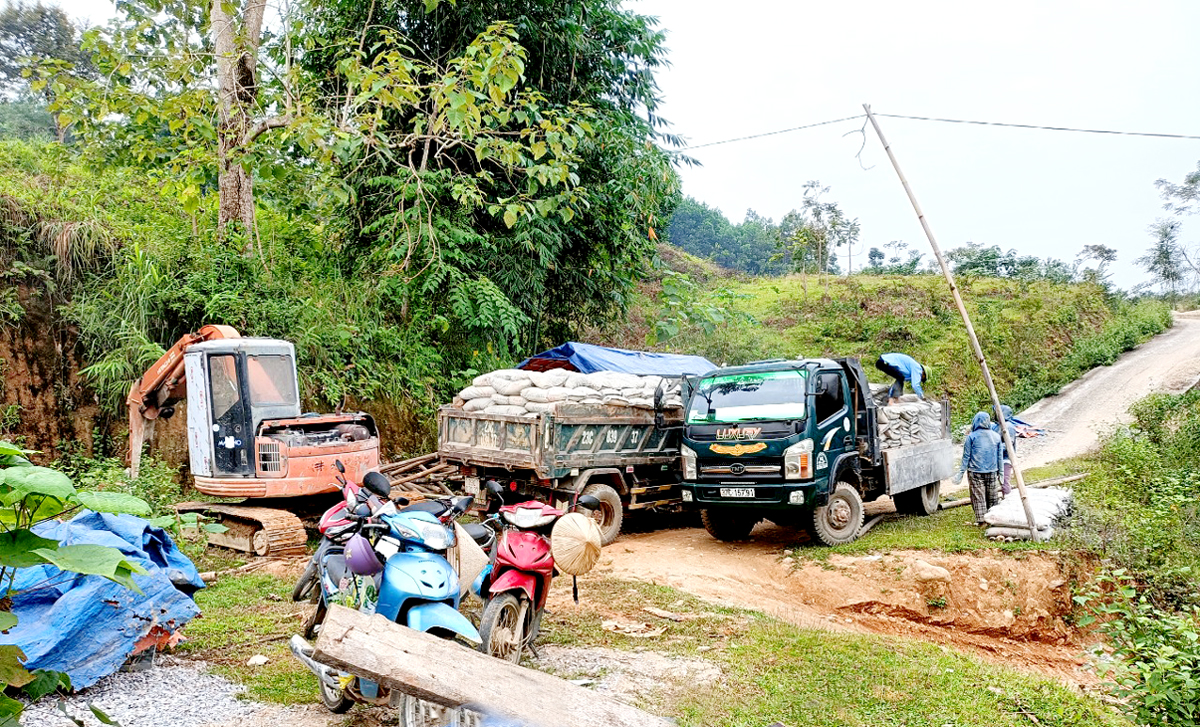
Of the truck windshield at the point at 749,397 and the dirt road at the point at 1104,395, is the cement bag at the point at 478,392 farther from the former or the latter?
the dirt road at the point at 1104,395

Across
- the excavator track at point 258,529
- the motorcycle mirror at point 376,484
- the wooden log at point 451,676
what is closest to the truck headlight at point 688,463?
the excavator track at point 258,529

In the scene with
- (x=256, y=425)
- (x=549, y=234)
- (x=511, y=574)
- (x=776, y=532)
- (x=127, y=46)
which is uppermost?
(x=127, y=46)

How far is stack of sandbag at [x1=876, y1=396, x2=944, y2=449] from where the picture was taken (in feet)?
34.9

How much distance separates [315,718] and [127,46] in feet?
33.5

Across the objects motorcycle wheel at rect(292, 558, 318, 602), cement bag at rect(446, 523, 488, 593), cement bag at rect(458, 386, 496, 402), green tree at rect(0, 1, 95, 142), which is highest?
green tree at rect(0, 1, 95, 142)

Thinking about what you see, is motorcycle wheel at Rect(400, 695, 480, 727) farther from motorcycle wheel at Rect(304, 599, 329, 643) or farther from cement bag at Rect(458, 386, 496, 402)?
cement bag at Rect(458, 386, 496, 402)

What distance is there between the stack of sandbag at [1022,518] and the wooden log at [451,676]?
24.7 ft

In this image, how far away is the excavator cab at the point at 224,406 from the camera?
8.59 m

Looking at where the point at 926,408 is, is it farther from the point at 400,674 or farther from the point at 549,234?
the point at 400,674

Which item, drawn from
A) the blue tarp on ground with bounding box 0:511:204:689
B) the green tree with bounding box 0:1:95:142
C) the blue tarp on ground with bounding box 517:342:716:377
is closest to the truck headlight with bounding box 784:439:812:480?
the blue tarp on ground with bounding box 517:342:716:377

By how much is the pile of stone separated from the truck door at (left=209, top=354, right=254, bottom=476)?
7817mm

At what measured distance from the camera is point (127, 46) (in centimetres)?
1075

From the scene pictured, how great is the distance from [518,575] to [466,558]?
0.35 metres

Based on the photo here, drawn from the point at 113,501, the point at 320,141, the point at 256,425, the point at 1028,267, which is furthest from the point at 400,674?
the point at 1028,267
